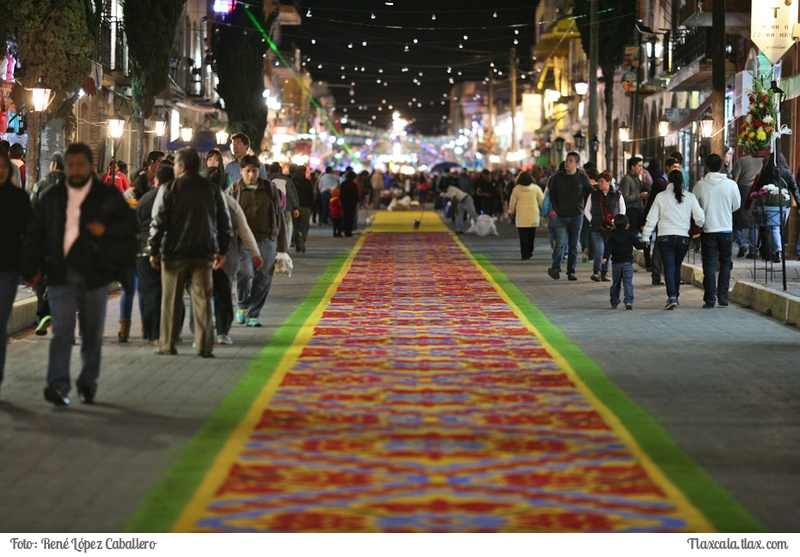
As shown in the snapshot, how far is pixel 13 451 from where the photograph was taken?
8461 millimetres

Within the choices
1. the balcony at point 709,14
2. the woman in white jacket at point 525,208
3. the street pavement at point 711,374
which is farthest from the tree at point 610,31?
the street pavement at point 711,374

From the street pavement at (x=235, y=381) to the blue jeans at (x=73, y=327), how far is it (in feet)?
0.74

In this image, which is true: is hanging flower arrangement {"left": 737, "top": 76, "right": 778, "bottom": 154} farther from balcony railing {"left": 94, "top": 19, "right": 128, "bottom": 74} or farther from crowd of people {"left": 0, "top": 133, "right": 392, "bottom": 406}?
balcony railing {"left": 94, "top": 19, "right": 128, "bottom": 74}

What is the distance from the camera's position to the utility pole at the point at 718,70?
82.4 feet

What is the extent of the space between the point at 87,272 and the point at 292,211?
1417 centimetres

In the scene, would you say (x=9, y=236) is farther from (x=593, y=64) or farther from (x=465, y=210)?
(x=593, y=64)

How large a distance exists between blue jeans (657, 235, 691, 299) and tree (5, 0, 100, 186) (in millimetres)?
12191

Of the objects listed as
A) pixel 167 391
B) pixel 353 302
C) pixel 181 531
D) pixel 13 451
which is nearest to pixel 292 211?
pixel 353 302

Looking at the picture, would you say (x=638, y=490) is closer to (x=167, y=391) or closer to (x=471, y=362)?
A: (x=167, y=391)

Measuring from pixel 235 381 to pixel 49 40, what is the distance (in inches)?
634

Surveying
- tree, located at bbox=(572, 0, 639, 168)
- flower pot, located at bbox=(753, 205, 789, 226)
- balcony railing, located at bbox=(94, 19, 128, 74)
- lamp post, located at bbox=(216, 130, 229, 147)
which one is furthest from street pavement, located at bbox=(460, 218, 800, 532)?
lamp post, located at bbox=(216, 130, 229, 147)

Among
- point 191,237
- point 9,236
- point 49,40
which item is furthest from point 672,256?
point 49,40

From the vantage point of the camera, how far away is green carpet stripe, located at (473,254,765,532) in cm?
692

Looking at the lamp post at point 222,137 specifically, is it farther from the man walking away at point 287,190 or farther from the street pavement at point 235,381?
the street pavement at point 235,381
